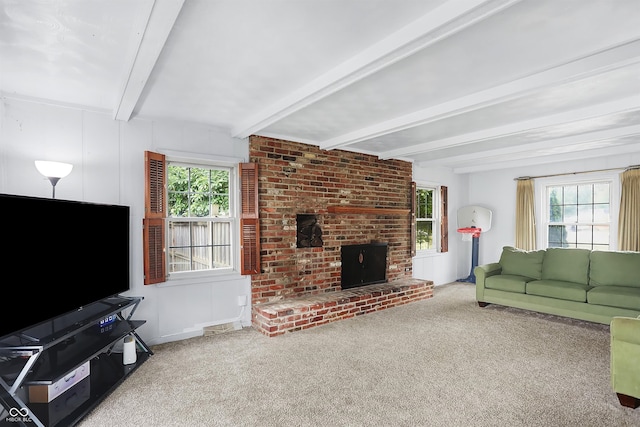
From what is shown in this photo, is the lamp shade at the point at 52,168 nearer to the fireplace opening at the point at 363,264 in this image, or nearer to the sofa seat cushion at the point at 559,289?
the fireplace opening at the point at 363,264

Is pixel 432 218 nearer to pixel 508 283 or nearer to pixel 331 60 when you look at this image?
pixel 508 283

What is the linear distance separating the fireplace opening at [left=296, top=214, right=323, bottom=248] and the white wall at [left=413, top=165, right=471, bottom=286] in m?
2.35

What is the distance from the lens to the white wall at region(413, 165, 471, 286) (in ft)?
21.1

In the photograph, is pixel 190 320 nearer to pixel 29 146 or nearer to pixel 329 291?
pixel 329 291

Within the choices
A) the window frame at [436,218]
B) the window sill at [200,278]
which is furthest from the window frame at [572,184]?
the window sill at [200,278]

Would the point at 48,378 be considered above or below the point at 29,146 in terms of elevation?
below

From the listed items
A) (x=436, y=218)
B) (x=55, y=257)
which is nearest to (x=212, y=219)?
(x=55, y=257)

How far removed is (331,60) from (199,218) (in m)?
2.48

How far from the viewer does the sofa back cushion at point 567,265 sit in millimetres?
4520

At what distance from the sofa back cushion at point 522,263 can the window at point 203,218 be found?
12.7 feet

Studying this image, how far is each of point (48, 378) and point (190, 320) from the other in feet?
5.76

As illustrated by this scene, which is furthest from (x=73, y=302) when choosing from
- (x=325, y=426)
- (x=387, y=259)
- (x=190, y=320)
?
(x=387, y=259)

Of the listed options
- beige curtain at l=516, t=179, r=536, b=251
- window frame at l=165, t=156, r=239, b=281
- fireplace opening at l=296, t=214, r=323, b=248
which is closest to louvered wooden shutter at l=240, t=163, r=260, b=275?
window frame at l=165, t=156, r=239, b=281

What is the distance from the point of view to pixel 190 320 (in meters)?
3.83
